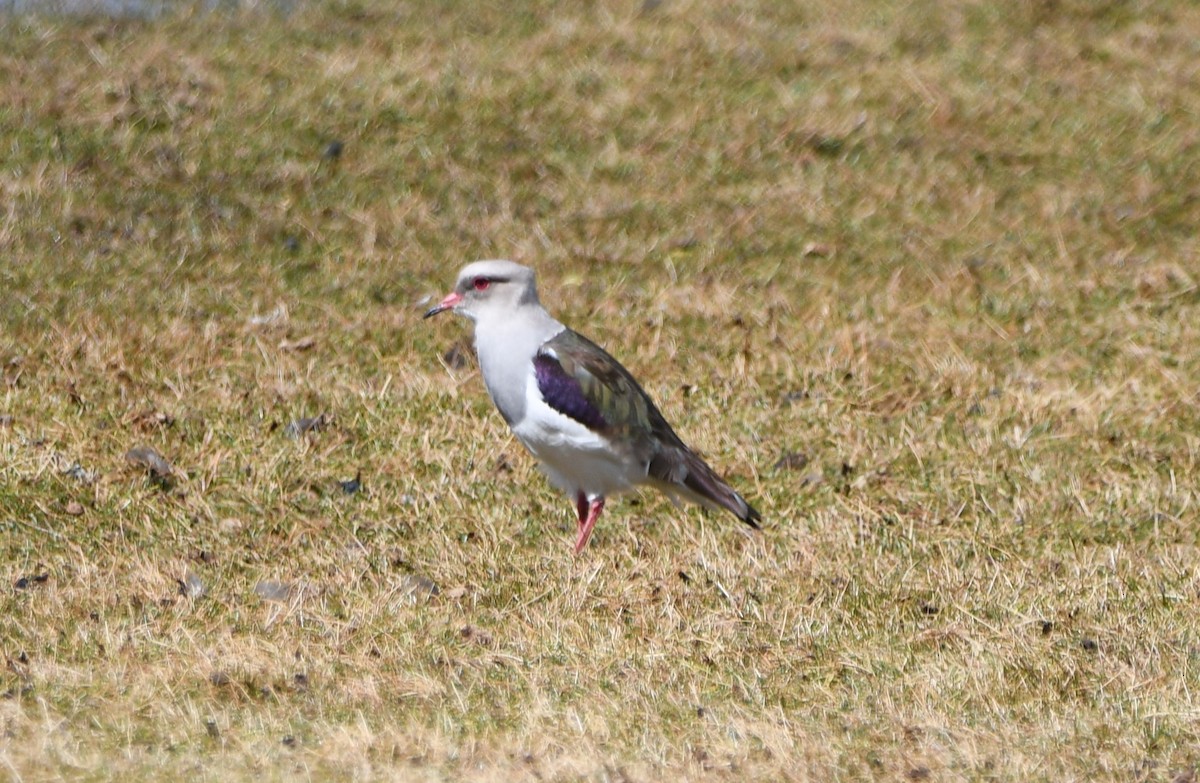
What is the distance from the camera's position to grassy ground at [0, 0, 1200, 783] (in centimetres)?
603

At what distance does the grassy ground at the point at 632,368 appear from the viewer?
603 centimetres

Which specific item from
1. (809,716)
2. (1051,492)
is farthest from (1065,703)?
(1051,492)

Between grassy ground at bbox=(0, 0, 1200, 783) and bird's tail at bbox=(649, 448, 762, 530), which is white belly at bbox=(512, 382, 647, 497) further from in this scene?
grassy ground at bbox=(0, 0, 1200, 783)

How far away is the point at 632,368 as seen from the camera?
9945mm

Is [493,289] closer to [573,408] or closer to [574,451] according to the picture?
[573,408]

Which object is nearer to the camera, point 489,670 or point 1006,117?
point 489,670

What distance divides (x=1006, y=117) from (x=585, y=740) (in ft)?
27.9

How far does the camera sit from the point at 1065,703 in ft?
20.2

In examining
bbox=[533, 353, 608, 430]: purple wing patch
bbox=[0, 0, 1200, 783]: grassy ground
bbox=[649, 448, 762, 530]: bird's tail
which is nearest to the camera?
bbox=[0, 0, 1200, 783]: grassy ground

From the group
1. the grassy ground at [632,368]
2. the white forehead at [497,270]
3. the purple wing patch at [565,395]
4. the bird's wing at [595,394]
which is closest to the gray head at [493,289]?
the white forehead at [497,270]

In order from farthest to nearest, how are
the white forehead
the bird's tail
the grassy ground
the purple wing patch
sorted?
1. the white forehead
2. the bird's tail
3. the purple wing patch
4. the grassy ground

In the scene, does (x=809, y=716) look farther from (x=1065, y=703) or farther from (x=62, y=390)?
(x=62, y=390)

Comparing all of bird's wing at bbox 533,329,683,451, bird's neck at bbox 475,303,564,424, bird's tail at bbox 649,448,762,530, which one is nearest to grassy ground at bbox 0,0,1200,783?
bird's tail at bbox 649,448,762,530

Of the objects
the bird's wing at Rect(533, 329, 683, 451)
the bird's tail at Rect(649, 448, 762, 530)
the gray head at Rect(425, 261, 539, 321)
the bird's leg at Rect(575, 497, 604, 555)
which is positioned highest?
the gray head at Rect(425, 261, 539, 321)
